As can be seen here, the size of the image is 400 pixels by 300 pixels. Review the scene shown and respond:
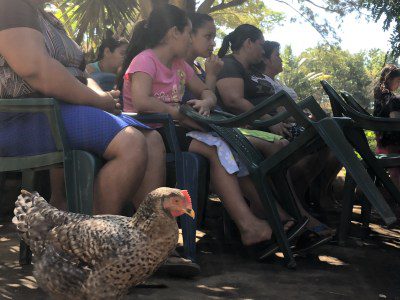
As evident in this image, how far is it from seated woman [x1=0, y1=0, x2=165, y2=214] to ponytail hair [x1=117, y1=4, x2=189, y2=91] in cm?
95

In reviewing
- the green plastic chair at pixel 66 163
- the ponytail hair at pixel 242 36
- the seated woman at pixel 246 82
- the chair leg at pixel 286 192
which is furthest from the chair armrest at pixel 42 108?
the ponytail hair at pixel 242 36

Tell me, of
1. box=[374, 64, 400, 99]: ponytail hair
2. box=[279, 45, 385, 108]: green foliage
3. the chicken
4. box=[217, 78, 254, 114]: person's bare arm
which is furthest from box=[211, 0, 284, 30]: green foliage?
box=[279, 45, 385, 108]: green foliage

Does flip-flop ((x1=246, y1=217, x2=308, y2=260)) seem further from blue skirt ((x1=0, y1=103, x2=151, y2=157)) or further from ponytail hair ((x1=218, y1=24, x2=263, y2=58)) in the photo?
ponytail hair ((x1=218, y1=24, x2=263, y2=58))

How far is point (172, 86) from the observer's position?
3775 millimetres

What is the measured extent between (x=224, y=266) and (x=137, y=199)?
2.04 ft

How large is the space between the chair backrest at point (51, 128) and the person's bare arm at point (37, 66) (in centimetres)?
12

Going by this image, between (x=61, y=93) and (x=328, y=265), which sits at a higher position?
(x=61, y=93)

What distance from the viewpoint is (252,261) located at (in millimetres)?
3436

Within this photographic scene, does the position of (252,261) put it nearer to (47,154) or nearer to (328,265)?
(328,265)

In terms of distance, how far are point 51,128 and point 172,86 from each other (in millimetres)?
Answer: 1118

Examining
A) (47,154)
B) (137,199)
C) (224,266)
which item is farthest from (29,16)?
(224,266)

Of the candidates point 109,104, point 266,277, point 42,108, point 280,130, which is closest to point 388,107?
point 280,130

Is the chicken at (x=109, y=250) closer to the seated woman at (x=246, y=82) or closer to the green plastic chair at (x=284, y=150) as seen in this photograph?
the green plastic chair at (x=284, y=150)

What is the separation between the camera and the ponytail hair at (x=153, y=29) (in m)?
3.84
